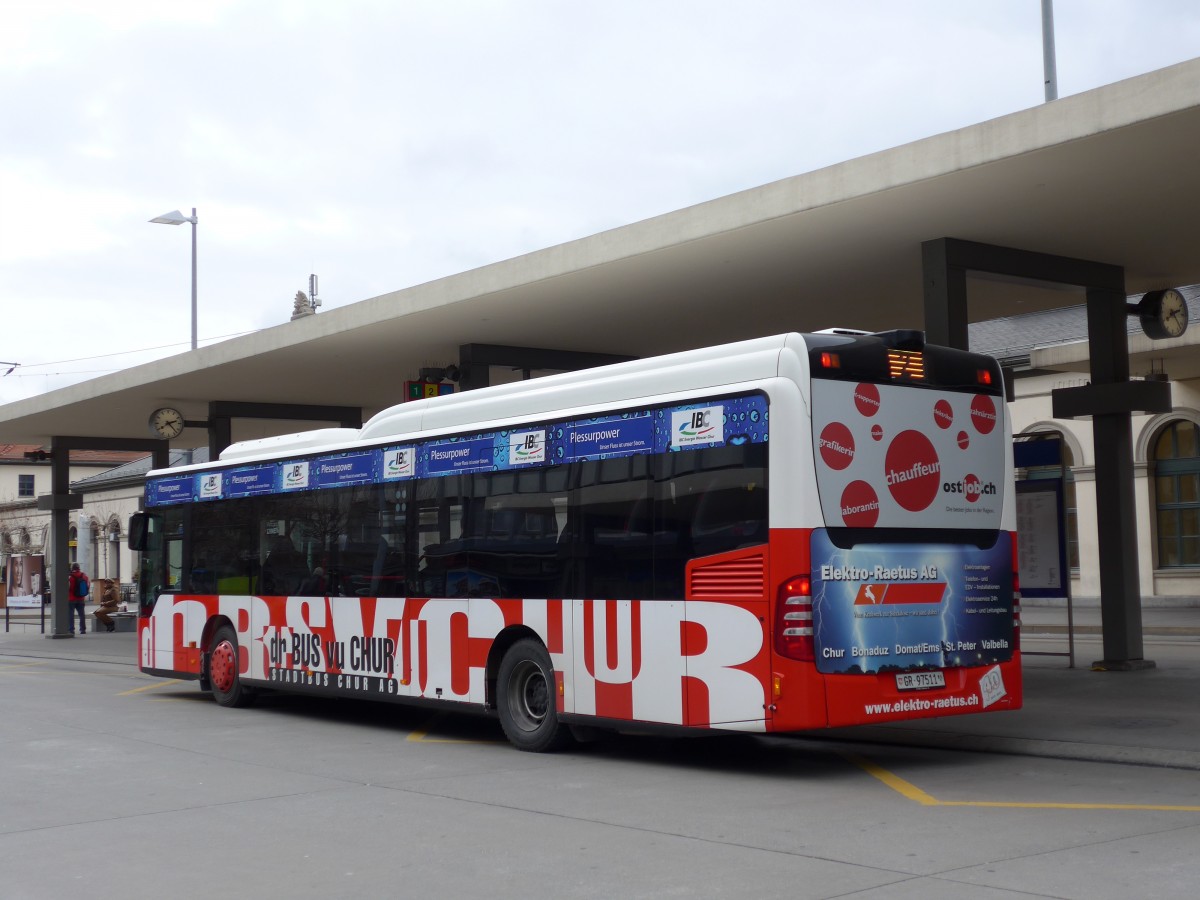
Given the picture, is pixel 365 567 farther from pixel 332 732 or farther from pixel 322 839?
pixel 322 839

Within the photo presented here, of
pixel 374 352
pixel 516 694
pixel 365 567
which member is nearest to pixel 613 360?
pixel 374 352

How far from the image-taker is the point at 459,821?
886cm

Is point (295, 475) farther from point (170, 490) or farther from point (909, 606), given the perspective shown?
point (909, 606)

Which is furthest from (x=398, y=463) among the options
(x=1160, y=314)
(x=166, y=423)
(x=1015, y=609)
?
(x=166, y=423)

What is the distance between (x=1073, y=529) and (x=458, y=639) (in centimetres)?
2674

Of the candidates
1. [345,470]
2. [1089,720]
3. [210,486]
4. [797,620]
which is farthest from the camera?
[210,486]

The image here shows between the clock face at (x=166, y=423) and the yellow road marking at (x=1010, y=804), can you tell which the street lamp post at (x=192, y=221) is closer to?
the clock face at (x=166, y=423)

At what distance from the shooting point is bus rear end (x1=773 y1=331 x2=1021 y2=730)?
1006 centimetres

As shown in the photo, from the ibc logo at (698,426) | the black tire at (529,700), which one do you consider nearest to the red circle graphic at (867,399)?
the ibc logo at (698,426)

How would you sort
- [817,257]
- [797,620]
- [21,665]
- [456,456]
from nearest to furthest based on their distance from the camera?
1. [797,620]
2. [456,456]
3. [817,257]
4. [21,665]

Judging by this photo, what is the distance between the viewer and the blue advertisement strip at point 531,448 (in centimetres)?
1049

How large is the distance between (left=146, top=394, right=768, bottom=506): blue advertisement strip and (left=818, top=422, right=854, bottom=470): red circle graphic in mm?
436

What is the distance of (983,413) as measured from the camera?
11.3 metres

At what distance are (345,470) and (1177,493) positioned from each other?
81.7 feet
